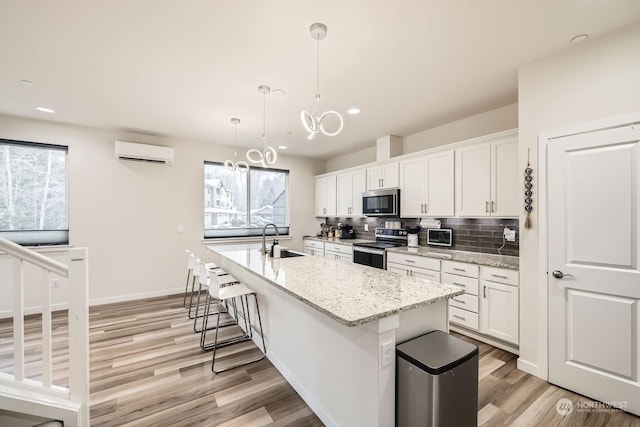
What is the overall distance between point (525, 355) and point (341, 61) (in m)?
3.05

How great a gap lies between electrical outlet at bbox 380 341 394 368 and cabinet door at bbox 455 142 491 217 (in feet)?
7.93

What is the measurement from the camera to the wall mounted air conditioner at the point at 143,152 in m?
4.07

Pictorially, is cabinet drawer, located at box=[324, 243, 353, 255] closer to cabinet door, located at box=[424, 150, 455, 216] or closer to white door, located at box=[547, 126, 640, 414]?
cabinet door, located at box=[424, 150, 455, 216]

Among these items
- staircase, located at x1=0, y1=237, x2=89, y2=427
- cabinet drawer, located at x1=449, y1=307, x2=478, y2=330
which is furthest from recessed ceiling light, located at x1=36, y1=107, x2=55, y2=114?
cabinet drawer, located at x1=449, y1=307, x2=478, y2=330

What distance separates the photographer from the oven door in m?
3.91

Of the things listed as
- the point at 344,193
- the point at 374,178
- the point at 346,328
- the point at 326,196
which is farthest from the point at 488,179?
the point at 326,196

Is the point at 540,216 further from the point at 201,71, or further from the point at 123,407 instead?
the point at 123,407

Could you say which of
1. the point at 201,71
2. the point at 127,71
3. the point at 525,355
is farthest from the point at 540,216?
the point at 127,71

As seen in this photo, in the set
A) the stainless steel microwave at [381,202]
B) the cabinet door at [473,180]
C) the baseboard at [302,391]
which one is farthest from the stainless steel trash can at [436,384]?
the stainless steel microwave at [381,202]

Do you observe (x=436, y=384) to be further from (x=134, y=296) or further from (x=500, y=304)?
(x=134, y=296)

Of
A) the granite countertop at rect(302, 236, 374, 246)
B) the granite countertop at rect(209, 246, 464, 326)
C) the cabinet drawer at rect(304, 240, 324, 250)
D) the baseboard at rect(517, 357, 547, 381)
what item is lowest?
the baseboard at rect(517, 357, 547, 381)

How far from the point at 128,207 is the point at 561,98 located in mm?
5492

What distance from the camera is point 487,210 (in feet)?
10.2

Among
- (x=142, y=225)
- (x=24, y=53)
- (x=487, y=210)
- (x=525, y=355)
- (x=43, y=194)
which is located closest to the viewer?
(x=24, y=53)
